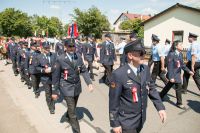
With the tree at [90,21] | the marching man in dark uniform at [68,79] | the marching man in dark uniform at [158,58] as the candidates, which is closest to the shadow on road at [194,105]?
the marching man in dark uniform at [158,58]

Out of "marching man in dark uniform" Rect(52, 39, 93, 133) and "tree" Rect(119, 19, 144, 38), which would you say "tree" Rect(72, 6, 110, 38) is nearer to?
"tree" Rect(119, 19, 144, 38)

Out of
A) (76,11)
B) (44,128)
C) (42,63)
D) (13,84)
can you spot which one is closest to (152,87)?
(44,128)

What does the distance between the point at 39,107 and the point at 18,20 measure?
71.6m

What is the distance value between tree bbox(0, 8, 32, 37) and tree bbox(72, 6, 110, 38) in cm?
3372

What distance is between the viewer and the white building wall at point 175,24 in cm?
2475

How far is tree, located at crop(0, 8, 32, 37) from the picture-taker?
74.3 metres

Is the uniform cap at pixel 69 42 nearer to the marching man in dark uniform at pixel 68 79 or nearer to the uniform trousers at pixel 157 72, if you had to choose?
the marching man in dark uniform at pixel 68 79

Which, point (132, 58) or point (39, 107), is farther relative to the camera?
point (39, 107)

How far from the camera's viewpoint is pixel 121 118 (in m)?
3.83

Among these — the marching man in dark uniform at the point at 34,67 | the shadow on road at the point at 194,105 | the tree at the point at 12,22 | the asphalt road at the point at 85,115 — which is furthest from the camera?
the tree at the point at 12,22

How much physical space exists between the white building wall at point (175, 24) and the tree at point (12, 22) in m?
53.7

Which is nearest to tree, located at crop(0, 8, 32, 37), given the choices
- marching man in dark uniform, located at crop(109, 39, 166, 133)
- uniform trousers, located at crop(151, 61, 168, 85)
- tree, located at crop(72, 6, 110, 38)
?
tree, located at crop(72, 6, 110, 38)

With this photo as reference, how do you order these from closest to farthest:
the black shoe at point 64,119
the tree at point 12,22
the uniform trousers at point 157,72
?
the black shoe at point 64,119, the uniform trousers at point 157,72, the tree at point 12,22

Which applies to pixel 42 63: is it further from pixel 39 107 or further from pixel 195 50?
pixel 195 50
